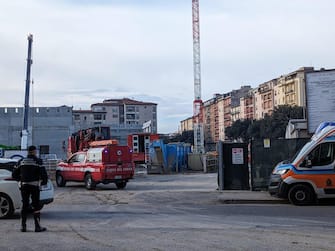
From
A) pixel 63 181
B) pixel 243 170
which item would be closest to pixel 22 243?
pixel 243 170

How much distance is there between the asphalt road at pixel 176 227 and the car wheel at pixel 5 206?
262 mm

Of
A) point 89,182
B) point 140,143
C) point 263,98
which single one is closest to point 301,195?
point 89,182

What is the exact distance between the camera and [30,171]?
11.4 meters

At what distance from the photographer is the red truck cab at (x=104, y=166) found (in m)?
24.4

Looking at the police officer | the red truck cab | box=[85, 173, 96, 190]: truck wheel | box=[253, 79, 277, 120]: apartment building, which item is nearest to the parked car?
the police officer

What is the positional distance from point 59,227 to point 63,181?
15548 millimetres

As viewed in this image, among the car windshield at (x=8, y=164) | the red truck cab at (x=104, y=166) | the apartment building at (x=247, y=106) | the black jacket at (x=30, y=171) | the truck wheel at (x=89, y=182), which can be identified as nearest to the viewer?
the black jacket at (x=30, y=171)

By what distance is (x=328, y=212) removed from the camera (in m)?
14.8

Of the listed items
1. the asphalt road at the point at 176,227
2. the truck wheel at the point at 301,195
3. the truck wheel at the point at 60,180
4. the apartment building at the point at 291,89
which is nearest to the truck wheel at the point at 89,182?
the truck wheel at the point at 60,180

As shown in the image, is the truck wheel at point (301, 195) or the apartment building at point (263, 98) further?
the apartment building at point (263, 98)

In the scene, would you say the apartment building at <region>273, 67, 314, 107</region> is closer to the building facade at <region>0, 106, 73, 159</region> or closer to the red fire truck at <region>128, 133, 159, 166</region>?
the building facade at <region>0, 106, 73, 159</region>

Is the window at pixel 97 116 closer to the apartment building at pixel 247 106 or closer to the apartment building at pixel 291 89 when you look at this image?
the apartment building at pixel 247 106

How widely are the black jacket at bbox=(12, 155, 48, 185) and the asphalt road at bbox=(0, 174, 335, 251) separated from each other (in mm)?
1124

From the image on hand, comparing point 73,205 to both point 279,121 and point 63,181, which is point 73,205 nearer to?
point 63,181
